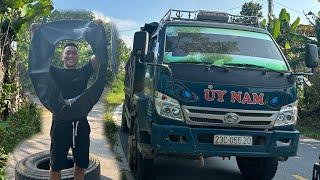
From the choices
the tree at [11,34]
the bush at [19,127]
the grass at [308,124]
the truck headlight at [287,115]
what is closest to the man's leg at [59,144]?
the truck headlight at [287,115]

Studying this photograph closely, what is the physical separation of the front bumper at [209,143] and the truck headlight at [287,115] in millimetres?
135

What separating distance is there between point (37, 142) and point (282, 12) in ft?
46.3

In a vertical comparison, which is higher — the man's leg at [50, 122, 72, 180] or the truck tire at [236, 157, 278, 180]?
the man's leg at [50, 122, 72, 180]

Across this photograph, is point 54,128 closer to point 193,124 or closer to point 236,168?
point 193,124

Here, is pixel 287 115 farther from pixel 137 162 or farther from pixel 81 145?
pixel 81 145

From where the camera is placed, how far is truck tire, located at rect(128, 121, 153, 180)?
6262mm

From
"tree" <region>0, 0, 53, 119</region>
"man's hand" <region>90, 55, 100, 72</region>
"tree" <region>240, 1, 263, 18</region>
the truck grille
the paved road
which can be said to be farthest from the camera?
"tree" <region>240, 1, 263, 18</region>

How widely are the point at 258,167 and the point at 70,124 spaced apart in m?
3.51

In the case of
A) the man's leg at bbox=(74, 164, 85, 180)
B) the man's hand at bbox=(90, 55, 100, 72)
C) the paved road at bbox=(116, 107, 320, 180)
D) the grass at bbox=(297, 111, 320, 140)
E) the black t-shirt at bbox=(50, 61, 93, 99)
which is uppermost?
the man's hand at bbox=(90, 55, 100, 72)

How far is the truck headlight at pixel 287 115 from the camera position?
19.2 ft

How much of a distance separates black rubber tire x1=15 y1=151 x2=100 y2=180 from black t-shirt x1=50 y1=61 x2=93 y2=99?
1241 millimetres

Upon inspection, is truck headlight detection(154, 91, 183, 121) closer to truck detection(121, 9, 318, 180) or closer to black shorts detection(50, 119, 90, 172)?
truck detection(121, 9, 318, 180)

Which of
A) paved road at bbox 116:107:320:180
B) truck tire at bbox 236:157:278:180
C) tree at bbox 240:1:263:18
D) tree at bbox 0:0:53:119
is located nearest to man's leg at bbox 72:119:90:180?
paved road at bbox 116:107:320:180

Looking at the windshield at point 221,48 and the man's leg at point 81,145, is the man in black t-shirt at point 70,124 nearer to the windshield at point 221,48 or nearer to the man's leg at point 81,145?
the man's leg at point 81,145
